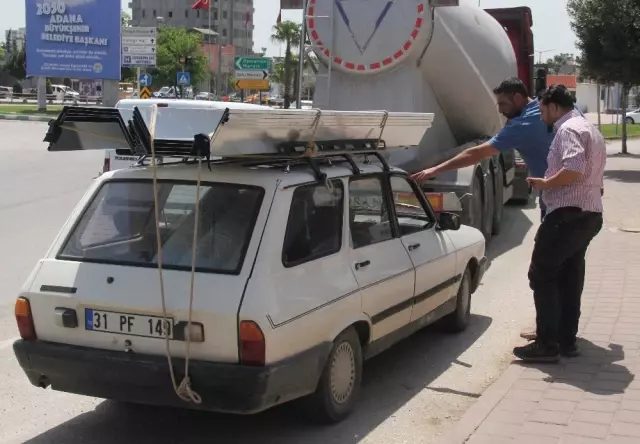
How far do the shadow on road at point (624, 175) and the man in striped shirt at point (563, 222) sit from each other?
15.6m

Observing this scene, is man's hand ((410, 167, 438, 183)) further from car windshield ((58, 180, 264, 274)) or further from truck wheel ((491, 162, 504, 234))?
truck wheel ((491, 162, 504, 234))

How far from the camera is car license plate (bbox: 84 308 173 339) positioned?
14.3 ft

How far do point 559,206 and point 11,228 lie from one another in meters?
8.47

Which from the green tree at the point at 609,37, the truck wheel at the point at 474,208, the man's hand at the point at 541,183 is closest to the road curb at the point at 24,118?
the green tree at the point at 609,37

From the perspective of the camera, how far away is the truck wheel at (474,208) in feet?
31.3

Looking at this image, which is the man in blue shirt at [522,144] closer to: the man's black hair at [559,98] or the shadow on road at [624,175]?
the man's black hair at [559,98]

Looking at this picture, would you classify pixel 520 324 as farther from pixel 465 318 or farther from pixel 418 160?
pixel 418 160

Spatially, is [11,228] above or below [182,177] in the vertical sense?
below

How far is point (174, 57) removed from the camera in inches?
2613

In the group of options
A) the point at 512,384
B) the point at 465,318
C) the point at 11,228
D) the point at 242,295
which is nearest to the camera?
the point at 242,295

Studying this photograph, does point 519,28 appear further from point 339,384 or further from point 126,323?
point 126,323

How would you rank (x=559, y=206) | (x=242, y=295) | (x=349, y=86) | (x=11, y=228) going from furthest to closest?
(x=11, y=228), (x=349, y=86), (x=559, y=206), (x=242, y=295)

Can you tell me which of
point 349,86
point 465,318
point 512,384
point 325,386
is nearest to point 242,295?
point 325,386

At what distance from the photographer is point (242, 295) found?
427 cm
